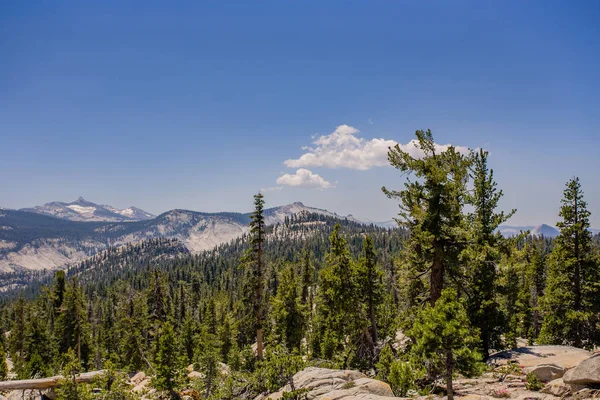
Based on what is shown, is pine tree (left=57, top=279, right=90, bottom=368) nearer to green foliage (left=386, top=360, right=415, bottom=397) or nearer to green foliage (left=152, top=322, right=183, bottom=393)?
green foliage (left=152, top=322, right=183, bottom=393)

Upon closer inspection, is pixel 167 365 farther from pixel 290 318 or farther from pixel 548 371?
pixel 548 371

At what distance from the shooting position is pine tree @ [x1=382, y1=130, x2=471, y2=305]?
17.1 metres

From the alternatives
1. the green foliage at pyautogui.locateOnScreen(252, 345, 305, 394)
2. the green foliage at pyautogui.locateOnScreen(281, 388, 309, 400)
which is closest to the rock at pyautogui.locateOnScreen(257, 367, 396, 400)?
the green foliage at pyautogui.locateOnScreen(281, 388, 309, 400)

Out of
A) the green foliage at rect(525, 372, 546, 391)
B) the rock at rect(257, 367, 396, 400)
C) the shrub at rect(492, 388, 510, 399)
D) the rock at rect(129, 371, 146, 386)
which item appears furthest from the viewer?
the rock at rect(129, 371, 146, 386)

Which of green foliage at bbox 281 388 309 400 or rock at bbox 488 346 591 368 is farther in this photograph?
rock at bbox 488 346 591 368

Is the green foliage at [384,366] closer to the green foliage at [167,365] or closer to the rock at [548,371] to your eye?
the rock at [548,371]

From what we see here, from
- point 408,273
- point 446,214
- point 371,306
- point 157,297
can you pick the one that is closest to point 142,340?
point 157,297

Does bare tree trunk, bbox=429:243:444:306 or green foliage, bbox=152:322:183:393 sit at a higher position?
bare tree trunk, bbox=429:243:444:306

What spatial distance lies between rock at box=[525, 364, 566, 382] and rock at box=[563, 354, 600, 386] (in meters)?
3.17

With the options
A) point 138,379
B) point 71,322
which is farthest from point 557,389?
point 71,322

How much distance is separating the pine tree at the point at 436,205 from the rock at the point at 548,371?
17.4 feet

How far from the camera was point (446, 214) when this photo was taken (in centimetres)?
1744

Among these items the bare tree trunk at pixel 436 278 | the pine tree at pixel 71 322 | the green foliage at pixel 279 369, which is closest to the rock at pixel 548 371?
the bare tree trunk at pixel 436 278

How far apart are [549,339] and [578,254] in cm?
697
